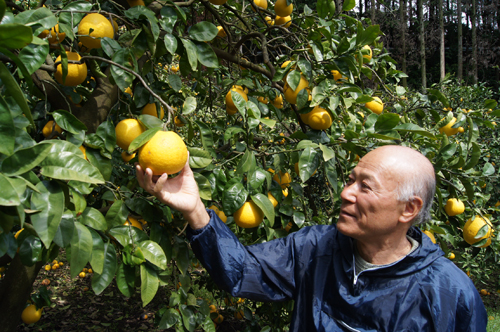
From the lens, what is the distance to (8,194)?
1.88 ft

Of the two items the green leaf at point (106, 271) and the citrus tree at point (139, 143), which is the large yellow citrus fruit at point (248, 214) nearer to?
the citrus tree at point (139, 143)

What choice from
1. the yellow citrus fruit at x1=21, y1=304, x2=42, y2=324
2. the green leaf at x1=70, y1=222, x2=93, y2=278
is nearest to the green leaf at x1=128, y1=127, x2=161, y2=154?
the green leaf at x1=70, y1=222, x2=93, y2=278

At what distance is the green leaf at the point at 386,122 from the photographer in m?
1.28

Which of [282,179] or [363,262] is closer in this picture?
[363,262]

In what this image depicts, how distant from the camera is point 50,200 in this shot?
697mm

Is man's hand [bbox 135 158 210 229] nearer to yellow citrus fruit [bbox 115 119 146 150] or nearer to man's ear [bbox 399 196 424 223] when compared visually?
yellow citrus fruit [bbox 115 119 146 150]

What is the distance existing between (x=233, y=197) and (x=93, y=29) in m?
0.75

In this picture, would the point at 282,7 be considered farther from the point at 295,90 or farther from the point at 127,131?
the point at 127,131

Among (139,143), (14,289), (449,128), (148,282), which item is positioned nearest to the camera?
(139,143)

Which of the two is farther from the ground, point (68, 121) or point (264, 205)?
point (68, 121)

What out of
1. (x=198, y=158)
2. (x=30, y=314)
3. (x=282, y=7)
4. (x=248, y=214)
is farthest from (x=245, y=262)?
(x=30, y=314)

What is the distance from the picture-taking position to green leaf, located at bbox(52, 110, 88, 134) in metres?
1.06

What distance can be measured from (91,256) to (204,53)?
2.61 feet

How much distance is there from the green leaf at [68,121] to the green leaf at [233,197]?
1.70 ft
